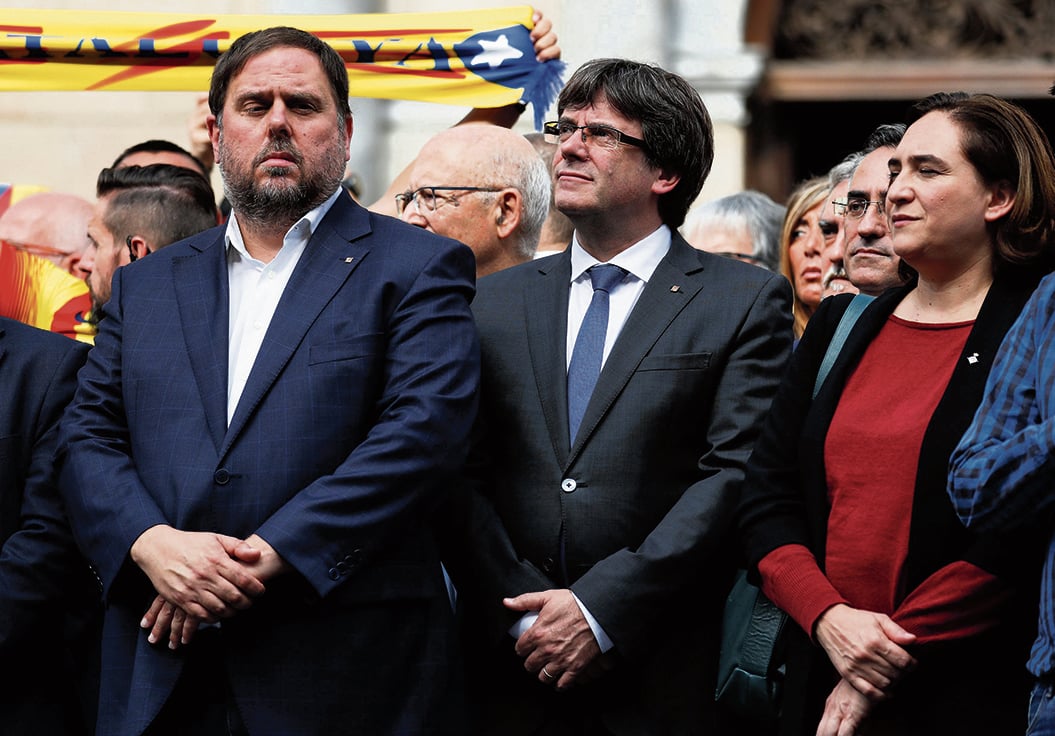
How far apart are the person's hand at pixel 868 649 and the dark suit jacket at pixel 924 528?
0.05 m

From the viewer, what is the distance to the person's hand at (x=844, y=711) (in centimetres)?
348

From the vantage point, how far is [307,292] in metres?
3.87

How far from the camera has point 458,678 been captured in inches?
151

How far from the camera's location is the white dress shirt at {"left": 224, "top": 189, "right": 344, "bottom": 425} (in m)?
3.85

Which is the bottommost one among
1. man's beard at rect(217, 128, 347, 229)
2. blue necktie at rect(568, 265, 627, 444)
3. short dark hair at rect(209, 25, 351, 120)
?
blue necktie at rect(568, 265, 627, 444)

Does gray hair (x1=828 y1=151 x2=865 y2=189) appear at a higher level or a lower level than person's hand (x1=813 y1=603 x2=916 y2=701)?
higher

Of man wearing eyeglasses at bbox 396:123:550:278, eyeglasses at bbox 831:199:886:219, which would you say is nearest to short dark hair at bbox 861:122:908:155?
eyeglasses at bbox 831:199:886:219

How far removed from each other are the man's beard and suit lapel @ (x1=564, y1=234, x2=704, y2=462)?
0.69 m

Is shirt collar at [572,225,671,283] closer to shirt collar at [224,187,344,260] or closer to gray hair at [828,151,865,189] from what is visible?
shirt collar at [224,187,344,260]

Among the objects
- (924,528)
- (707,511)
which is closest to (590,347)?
(707,511)

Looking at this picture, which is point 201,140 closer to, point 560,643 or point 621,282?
point 621,282

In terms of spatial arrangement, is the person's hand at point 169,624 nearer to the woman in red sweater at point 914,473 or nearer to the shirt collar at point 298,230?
the shirt collar at point 298,230

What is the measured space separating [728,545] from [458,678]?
71 cm

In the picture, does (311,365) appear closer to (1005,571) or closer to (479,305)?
(479,305)
